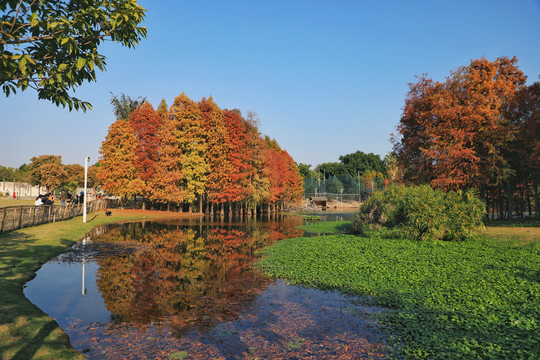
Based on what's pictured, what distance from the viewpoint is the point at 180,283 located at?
36.5 ft

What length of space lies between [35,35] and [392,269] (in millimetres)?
11880

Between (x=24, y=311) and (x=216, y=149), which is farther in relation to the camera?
(x=216, y=149)

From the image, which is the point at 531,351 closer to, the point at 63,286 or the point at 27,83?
the point at 27,83

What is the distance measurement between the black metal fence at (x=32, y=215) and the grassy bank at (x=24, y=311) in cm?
106

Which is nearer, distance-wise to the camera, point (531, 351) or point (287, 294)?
point (531, 351)

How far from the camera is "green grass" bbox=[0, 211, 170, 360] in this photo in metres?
5.86

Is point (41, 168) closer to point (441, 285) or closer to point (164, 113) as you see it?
point (164, 113)

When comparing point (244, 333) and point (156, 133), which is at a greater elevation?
point (156, 133)

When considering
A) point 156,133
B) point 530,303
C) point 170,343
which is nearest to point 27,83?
point 170,343

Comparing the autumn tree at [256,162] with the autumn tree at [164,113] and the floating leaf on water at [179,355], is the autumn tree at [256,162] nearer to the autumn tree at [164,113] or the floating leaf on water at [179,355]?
A: the autumn tree at [164,113]

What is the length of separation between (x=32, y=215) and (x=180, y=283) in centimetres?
1685

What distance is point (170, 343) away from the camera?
260 inches

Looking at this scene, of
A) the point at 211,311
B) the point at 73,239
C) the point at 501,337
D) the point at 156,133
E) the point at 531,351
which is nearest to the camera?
the point at 531,351

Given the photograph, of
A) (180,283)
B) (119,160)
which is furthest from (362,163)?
(180,283)
